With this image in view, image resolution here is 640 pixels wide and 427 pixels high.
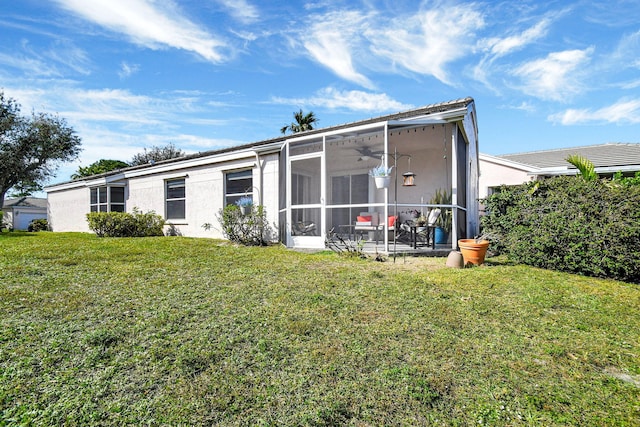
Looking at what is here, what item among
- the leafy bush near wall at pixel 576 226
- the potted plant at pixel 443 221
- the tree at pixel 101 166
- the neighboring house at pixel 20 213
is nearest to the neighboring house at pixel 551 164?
the potted plant at pixel 443 221

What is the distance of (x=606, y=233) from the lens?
503 cm

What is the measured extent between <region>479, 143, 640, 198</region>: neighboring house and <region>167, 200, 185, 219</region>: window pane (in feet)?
38.9

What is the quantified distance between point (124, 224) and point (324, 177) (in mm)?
9037

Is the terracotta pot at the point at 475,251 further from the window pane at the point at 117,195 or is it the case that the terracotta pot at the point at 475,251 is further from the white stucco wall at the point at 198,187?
the window pane at the point at 117,195

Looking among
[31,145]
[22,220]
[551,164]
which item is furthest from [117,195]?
[22,220]

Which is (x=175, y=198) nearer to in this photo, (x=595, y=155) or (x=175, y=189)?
(x=175, y=189)

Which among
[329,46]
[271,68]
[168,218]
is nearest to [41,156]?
[168,218]

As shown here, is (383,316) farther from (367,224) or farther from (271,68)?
(271,68)

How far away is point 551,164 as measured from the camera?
1386 cm

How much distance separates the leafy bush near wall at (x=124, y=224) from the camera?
12047mm

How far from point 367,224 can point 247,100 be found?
21.9 feet

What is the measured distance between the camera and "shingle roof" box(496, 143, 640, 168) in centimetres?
1102

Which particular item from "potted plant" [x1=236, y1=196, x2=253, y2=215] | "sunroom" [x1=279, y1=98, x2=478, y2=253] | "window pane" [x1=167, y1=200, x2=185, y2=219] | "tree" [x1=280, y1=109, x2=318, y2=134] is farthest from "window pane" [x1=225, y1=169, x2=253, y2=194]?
"tree" [x1=280, y1=109, x2=318, y2=134]

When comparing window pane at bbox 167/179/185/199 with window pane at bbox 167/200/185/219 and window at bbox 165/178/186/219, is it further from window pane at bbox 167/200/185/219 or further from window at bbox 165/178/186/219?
window pane at bbox 167/200/185/219
